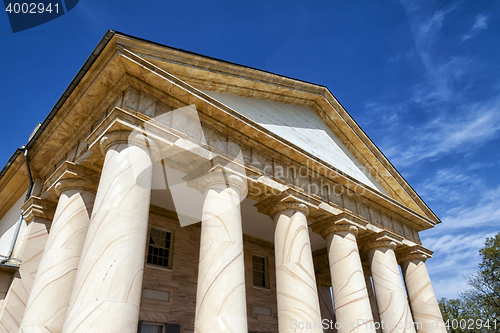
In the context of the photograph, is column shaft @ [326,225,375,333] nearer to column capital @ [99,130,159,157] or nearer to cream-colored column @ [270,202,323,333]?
cream-colored column @ [270,202,323,333]

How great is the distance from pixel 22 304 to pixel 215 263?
27.5 ft

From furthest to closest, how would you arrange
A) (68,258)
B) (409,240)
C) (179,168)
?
1. (409,240)
2. (179,168)
3. (68,258)

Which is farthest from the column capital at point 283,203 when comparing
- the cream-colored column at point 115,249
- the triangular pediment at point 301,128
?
the cream-colored column at point 115,249

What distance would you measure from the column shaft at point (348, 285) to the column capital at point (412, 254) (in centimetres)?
738

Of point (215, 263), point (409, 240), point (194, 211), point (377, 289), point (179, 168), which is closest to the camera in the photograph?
point (215, 263)

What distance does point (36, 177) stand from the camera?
614 inches

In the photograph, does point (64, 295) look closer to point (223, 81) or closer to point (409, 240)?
point (223, 81)

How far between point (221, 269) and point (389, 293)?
35.9 feet

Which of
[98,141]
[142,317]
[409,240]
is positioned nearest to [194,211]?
[142,317]

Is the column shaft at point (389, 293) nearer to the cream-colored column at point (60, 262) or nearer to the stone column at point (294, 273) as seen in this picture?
the stone column at point (294, 273)

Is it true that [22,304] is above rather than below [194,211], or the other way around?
below

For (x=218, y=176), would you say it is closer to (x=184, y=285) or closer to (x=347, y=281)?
(x=347, y=281)

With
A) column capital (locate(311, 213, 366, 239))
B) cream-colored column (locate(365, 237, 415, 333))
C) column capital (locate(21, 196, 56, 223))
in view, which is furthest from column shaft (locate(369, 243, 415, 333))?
column capital (locate(21, 196, 56, 223))

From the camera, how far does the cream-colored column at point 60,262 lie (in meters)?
10.4
